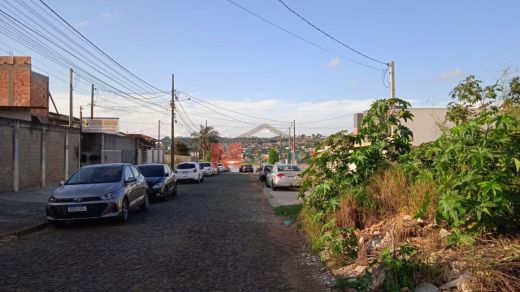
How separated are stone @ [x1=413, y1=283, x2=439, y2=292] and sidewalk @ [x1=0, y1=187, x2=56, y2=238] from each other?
8.43 m

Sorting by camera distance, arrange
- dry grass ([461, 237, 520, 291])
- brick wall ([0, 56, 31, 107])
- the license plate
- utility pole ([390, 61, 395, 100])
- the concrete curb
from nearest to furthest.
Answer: dry grass ([461, 237, 520, 291]) → the concrete curb → the license plate → utility pole ([390, 61, 395, 100]) → brick wall ([0, 56, 31, 107])

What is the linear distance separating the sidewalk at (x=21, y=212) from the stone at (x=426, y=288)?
8432mm

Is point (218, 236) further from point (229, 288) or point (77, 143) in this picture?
point (77, 143)

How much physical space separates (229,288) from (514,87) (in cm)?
1830

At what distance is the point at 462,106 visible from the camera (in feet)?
72.6

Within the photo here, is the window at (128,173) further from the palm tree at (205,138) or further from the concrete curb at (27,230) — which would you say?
the palm tree at (205,138)

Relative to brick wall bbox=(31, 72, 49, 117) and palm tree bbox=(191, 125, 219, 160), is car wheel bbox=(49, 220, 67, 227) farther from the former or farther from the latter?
palm tree bbox=(191, 125, 219, 160)

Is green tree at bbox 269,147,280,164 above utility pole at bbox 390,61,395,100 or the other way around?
the other way around

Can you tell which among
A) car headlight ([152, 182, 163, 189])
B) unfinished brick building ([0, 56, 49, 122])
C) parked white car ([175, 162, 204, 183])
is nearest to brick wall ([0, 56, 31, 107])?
unfinished brick building ([0, 56, 49, 122])

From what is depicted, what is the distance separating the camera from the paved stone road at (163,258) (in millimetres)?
6496

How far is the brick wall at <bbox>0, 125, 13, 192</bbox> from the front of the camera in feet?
58.1

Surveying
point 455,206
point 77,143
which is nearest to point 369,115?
point 455,206

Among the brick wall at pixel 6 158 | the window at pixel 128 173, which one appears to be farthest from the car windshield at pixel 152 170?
the window at pixel 128 173

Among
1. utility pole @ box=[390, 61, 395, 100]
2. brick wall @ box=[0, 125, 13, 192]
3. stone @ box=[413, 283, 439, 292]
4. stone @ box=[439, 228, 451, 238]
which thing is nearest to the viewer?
stone @ box=[413, 283, 439, 292]
